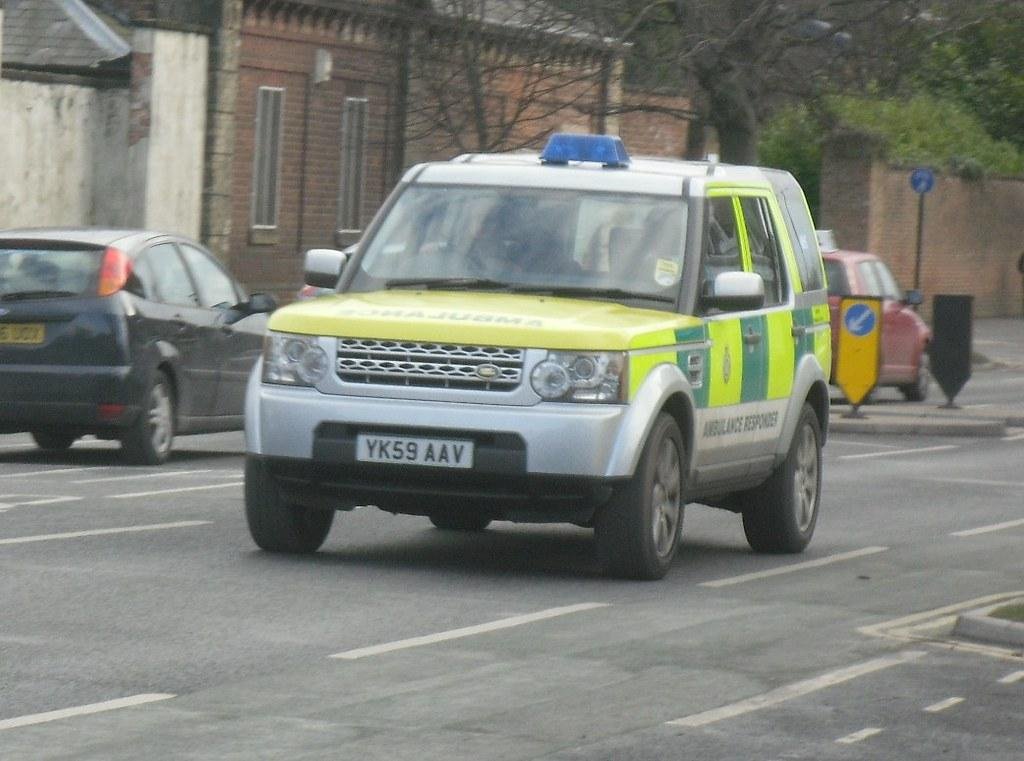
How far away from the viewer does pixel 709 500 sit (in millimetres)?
13031

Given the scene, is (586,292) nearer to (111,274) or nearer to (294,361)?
(294,361)

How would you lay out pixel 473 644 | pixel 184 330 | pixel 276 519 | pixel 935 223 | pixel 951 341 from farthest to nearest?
pixel 935 223, pixel 951 341, pixel 184 330, pixel 276 519, pixel 473 644

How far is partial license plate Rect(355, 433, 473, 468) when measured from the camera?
10.8m

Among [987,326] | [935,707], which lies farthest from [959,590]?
[987,326]

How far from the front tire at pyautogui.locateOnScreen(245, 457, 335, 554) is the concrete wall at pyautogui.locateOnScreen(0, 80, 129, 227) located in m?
17.9

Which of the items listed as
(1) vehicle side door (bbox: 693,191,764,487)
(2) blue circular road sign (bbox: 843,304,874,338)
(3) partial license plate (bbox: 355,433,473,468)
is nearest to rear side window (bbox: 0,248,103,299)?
(1) vehicle side door (bbox: 693,191,764,487)

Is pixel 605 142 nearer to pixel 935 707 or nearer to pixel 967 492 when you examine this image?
pixel 935 707

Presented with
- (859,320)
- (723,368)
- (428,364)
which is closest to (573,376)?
(428,364)

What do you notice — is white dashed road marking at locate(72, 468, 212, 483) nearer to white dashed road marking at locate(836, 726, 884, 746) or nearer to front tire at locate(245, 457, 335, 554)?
front tire at locate(245, 457, 335, 554)

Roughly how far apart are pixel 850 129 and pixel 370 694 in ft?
133

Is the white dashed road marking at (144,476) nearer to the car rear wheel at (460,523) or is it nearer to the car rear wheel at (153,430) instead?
the car rear wheel at (153,430)

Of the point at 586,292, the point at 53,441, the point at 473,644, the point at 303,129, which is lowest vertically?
the point at 53,441

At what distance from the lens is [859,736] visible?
7609mm

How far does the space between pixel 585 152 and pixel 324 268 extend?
1423 mm
